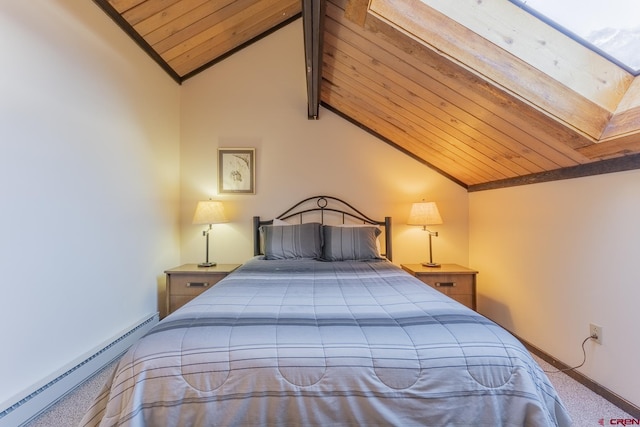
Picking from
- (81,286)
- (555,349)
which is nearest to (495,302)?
(555,349)

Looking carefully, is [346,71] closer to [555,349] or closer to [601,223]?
[601,223]

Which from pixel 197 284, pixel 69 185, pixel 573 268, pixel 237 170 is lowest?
pixel 197 284

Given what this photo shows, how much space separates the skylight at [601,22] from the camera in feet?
4.67

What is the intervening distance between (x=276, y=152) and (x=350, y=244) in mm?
1328

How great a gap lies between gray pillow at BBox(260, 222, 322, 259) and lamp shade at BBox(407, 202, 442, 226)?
977 mm

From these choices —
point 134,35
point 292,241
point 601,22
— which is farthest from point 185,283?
point 601,22

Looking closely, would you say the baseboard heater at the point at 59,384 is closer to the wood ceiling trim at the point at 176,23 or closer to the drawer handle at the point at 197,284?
the drawer handle at the point at 197,284

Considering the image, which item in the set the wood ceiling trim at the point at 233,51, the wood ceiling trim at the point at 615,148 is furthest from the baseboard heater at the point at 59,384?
the wood ceiling trim at the point at 615,148

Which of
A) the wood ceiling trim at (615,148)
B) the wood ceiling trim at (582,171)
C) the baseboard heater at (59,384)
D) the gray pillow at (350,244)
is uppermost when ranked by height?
the wood ceiling trim at (615,148)

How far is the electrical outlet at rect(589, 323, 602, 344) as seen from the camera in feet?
5.98

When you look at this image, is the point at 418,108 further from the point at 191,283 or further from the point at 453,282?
the point at 191,283

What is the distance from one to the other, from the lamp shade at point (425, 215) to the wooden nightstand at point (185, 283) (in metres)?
1.91

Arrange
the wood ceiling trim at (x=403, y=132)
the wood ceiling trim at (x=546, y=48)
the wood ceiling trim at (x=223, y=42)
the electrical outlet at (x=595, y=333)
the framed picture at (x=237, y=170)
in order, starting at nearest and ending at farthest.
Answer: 1. the wood ceiling trim at (x=546, y=48)
2. the electrical outlet at (x=595, y=333)
3. the wood ceiling trim at (x=403, y=132)
4. the wood ceiling trim at (x=223, y=42)
5. the framed picture at (x=237, y=170)

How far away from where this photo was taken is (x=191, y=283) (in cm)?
280
